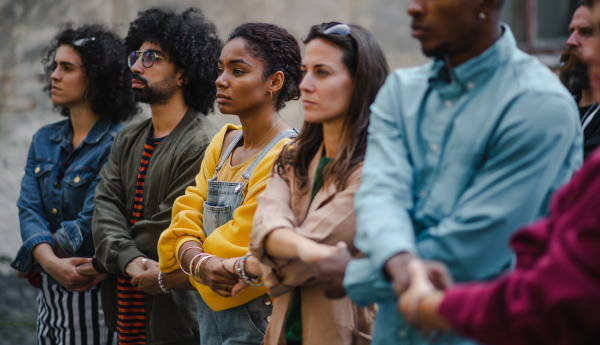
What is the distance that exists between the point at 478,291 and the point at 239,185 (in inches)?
66.3

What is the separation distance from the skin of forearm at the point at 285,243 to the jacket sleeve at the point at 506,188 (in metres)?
0.49

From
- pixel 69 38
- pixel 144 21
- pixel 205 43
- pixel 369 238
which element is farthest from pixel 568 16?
pixel 369 238

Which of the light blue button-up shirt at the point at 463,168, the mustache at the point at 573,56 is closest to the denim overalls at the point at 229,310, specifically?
the light blue button-up shirt at the point at 463,168

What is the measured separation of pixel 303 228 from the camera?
2.11 meters

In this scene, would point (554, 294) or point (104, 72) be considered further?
point (104, 72)

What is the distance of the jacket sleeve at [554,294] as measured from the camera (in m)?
1.16

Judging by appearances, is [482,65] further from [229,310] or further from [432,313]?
[229,310]

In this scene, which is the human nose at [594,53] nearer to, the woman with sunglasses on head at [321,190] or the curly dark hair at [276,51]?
the woman with sunglasses on head at [321,190]

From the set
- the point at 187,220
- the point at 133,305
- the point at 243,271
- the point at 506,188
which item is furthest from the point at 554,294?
the point at 133,305

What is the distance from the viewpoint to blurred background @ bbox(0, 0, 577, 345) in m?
5.49

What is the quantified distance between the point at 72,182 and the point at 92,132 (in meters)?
0.42

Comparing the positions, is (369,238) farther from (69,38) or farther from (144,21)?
(69,38)

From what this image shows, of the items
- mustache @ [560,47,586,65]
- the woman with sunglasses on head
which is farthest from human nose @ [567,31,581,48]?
the woman with sunglasses on head

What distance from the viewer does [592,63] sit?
1.34 metres
